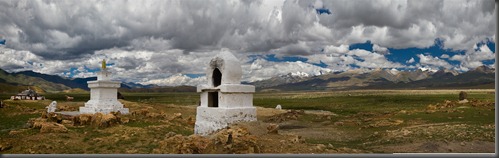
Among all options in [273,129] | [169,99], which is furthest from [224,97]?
[169,99]

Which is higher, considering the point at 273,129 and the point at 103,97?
the point at 103,97

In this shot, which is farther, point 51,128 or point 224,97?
point 51,128

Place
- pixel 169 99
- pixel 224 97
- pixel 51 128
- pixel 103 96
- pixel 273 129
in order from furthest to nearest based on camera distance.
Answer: pixel 169 99 → pixel 103 96 → pixel 51 128 → pixel 224 97 → pixel 273 129

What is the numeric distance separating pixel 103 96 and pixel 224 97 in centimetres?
1055

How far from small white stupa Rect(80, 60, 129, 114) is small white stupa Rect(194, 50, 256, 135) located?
28.6 ft

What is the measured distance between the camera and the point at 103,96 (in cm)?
2161

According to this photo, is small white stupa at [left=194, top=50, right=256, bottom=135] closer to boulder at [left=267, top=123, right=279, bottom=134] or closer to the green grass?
boulder at [left=267, top=123, right=279, bottom=134]

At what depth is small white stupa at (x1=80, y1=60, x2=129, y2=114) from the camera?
2128 centimetres

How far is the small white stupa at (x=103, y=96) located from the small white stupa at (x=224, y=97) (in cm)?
873

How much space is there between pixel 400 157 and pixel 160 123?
41.2ft

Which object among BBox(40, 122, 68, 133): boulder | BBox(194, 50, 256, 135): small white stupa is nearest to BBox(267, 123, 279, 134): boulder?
BBox(194, 50, 256, 135): small white stupa

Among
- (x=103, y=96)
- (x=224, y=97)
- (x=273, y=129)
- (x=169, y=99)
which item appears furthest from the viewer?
(x=169, y=99)

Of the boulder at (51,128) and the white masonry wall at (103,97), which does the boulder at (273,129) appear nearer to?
the boulder at (51,128)

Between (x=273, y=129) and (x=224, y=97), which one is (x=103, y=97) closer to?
(x=224, y=97)
